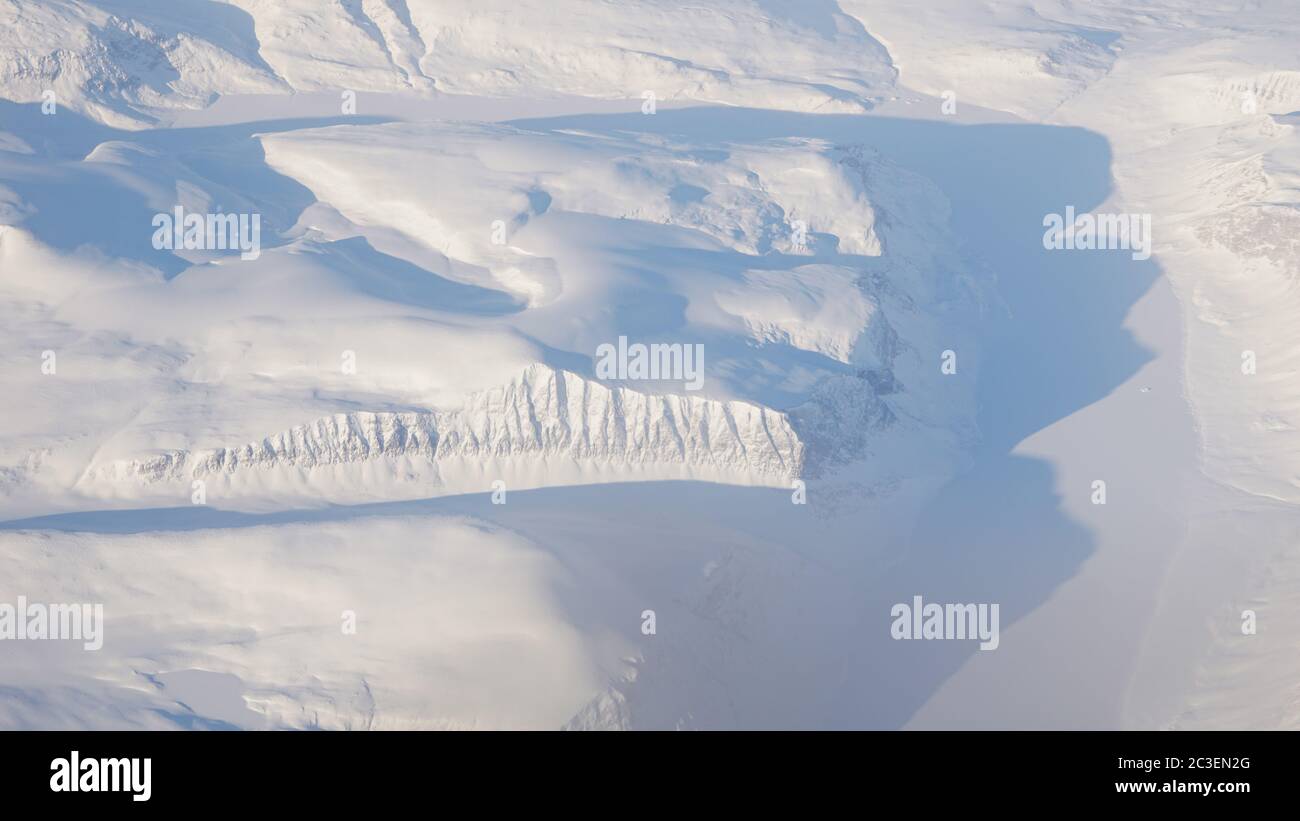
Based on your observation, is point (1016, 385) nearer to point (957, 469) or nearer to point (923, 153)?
point (957, 469)

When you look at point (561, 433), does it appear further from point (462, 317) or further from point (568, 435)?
point (462, 317)

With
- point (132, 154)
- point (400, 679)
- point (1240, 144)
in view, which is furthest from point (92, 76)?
point (1240, 144)

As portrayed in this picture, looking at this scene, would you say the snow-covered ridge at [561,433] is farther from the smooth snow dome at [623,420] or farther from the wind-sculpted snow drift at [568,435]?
the smooth snow dome at [623,420]

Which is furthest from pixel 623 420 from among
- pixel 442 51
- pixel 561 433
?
pixel 442 51

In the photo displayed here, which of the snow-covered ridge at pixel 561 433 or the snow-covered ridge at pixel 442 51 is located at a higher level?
the snow-covered ridge at pixel 442 51

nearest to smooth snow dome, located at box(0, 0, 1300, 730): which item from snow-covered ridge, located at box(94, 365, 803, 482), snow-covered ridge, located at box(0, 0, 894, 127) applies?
snow-covered ridge, located at box(94, 365, 803, 482)

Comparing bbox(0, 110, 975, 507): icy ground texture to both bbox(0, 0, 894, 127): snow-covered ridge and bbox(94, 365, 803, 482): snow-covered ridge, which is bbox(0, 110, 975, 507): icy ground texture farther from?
bbox(0, 0, 894, 127): snow-covered ridge

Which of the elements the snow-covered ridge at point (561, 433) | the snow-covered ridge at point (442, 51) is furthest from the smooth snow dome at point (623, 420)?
the snow-covered ridge at point (442, 51)
